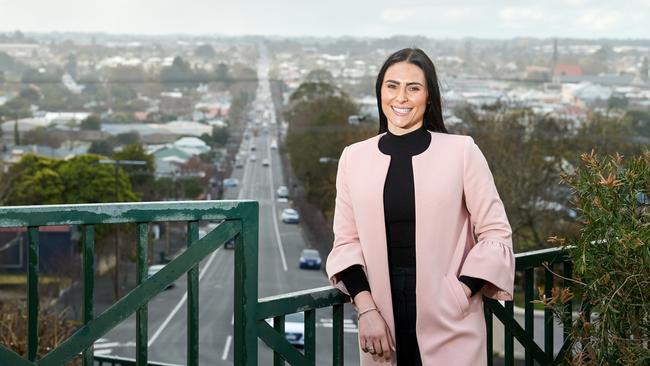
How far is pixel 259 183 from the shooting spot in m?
80.2

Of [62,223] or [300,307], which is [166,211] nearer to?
[62,223]

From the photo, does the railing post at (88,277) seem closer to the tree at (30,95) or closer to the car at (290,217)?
the car at (290,217)

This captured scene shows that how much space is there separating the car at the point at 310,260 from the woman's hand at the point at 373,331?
45.8 m

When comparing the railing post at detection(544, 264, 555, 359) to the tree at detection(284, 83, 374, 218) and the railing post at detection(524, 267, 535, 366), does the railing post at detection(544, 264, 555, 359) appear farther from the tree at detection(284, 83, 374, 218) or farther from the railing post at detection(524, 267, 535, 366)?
the tree at detection(284, 83, 374, 218)

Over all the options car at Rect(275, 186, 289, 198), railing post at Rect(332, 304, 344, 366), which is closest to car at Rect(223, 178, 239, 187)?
car at Rect(275, 186, 289, 198)

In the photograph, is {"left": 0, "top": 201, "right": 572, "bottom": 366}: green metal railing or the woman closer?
{"left": 0, "top": 201, "right": 572, "bottom": 366}: green metal railing

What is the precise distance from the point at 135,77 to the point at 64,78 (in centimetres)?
510

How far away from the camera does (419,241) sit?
110 inches

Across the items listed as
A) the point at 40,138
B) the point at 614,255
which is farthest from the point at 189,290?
the point at 40,138

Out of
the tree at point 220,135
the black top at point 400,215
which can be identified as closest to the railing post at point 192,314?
the black top at point 400,215

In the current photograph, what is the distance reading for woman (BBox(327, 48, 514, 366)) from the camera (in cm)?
280

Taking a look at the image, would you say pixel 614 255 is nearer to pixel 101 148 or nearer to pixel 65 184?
pixel 65 184

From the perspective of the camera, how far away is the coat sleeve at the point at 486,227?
279cm

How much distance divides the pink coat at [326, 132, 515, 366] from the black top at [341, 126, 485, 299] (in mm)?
18
